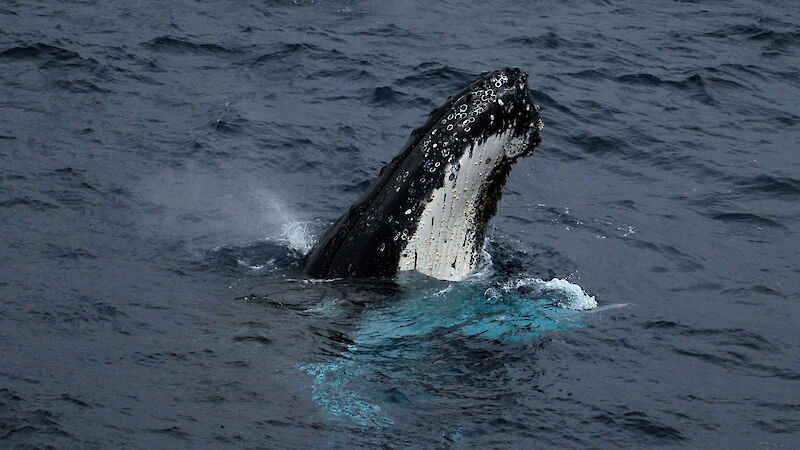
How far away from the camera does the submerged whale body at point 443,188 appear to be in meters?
12.4

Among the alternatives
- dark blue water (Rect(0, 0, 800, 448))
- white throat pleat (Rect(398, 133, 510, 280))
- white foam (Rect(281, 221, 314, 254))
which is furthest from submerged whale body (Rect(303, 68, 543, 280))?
white foam (Rect(281, 221, 314, 254))

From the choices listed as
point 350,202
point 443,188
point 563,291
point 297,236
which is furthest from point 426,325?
point 350,202

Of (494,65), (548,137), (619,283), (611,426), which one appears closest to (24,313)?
(611,426)

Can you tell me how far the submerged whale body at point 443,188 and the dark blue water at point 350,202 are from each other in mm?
358

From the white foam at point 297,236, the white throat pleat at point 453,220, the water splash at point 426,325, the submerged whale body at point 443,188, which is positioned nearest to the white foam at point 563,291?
the water splash at point 426,325

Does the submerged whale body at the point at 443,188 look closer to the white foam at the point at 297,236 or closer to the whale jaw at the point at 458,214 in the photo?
the whale jaw at the point at 458,214

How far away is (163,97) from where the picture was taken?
22.0m

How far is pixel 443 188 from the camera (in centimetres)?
1245

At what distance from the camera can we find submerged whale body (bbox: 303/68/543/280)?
40.7 ft

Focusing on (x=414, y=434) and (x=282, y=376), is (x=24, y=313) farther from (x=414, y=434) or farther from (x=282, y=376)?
(x=414, y=434)

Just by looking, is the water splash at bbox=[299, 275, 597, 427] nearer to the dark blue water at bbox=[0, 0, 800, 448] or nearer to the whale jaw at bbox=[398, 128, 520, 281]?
the dark blue water at bbox=[0, 0, 800, 448]

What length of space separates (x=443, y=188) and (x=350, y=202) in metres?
5.56

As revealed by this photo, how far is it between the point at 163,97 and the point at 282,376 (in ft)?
38.8

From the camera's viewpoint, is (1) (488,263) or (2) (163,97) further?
(2) (163,97)
